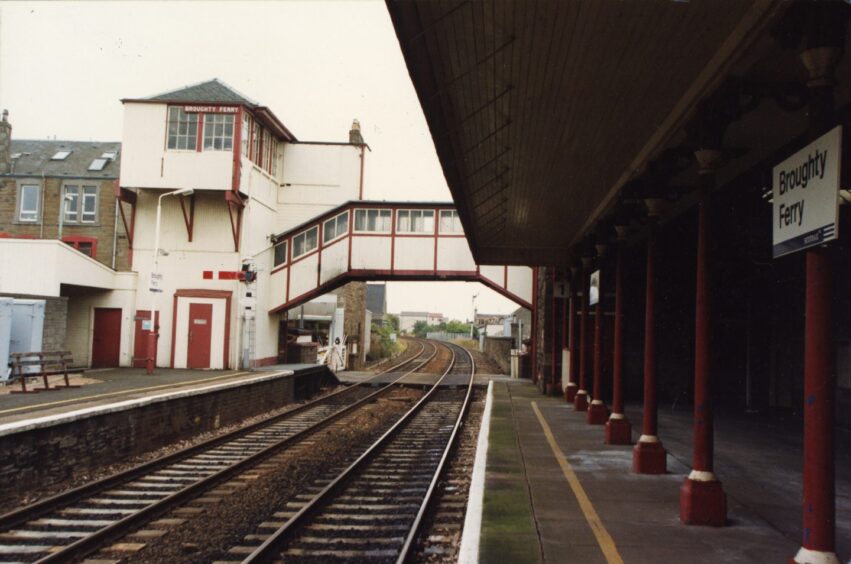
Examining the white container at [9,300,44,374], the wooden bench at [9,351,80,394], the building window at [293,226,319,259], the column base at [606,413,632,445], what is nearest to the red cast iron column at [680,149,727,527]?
the column base at [606,413,632,445]

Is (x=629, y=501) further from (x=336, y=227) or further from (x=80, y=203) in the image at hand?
(x=80, y=203)

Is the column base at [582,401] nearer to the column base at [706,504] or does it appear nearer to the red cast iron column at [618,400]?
the red cast iron column at [618,400]

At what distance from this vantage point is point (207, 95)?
22.7m

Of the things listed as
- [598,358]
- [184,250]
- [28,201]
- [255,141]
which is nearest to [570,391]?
[598,358]

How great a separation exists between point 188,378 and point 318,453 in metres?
7.72

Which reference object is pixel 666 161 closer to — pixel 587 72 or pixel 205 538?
pixel 587 72

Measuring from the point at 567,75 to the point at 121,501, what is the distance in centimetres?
634

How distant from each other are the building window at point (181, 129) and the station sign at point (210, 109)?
0.37 feet

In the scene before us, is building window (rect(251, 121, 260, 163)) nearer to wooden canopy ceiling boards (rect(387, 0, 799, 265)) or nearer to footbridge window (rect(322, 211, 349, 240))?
footbridge window (rect(322, 211, 349, 240))

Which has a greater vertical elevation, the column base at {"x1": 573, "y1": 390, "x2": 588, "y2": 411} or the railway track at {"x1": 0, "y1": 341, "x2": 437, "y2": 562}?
the column base at {"x1": 573, "y1": 390, "x2": 588, "y2": 411}

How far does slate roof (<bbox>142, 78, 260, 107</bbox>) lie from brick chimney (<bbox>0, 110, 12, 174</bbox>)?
7460 millimetres

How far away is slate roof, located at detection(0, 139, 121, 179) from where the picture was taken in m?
25.2

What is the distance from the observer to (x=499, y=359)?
119 feet

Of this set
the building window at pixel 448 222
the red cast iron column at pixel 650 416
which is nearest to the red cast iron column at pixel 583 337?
the red cast iron column at pixel 650 416
